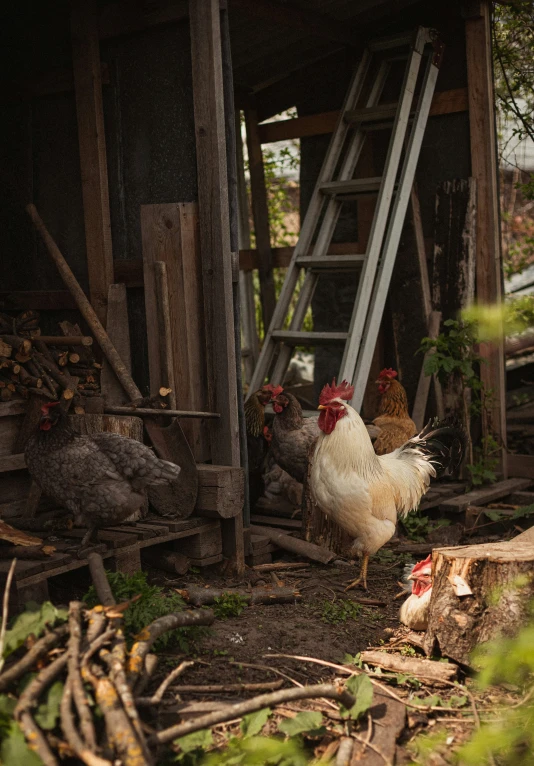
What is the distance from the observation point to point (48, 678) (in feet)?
10.2

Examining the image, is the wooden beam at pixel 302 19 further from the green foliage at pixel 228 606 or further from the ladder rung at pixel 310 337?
the green foliage at pixel 228 606

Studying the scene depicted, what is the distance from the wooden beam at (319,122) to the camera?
726 cm

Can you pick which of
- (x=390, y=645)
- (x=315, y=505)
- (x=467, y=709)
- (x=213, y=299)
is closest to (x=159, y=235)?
(x=213, y=299)

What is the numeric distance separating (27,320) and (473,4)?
14.4ft

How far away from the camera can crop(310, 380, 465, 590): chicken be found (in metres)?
5.32

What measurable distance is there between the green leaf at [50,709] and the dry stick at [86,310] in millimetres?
2481

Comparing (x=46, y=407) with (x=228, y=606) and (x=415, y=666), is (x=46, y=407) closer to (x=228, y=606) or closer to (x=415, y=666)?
(x=228, y=606)

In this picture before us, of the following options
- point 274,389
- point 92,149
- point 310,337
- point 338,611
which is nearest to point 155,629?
point 338,611

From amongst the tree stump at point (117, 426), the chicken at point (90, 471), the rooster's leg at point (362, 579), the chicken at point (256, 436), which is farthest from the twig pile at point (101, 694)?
the chicken at point (256, 436)

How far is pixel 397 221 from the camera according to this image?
6910 millimetres

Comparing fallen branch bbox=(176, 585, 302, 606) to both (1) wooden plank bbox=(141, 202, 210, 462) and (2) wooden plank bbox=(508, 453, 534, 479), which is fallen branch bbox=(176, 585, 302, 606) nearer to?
(1) wooden plank bbox=(141, 202, 210, 462)

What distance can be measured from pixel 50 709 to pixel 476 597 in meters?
2.03

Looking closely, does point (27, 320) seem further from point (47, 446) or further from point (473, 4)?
point (473, 4)

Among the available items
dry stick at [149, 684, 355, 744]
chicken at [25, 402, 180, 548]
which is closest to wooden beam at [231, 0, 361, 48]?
chicken at [25, 402, 180, 548]
